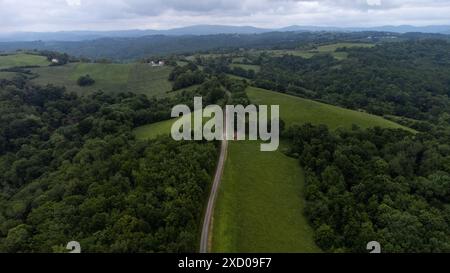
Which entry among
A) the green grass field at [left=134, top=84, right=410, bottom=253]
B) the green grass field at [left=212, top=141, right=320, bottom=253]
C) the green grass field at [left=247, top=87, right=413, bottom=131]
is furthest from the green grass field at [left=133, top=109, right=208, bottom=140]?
the green grass field at [left=247, top=87, right=413, bottom=131]

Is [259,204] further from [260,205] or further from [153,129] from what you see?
[153,129]

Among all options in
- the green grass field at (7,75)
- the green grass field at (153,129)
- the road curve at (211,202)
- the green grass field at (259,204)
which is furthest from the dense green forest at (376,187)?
the green grass field at (7,75)

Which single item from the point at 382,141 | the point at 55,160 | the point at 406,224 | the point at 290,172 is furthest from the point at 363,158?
the point at 55,160

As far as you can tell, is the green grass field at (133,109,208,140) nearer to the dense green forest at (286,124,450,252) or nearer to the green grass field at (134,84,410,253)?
the green grass field at (134,84,410,253)

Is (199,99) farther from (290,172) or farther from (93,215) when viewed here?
(93,215)

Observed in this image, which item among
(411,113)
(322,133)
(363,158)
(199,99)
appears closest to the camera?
(363,158)

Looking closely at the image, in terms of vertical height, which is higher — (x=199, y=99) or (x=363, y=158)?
(x=199, y=99)
